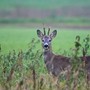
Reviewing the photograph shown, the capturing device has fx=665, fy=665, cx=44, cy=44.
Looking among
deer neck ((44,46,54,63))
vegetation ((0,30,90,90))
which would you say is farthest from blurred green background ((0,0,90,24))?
vegetation ((0,30,90,90))

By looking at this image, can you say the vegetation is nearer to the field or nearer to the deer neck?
the field

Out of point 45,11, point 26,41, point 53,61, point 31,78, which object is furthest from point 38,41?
point 45,11

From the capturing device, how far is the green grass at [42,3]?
6219 centimetres

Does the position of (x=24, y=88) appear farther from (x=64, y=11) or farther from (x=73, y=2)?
(x=73, y=2)

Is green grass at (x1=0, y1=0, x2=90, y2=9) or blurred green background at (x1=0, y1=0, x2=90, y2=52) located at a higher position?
green grass at (x1=0, y1=0, x2=90, y2=9)

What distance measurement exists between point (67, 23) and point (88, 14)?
7136mm

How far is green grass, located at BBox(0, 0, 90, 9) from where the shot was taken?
62.2 meters

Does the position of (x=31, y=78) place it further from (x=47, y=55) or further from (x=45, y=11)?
(x=45, y=11)

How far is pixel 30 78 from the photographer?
1161 cm

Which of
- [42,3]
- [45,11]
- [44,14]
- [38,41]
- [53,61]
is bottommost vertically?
[44,14]

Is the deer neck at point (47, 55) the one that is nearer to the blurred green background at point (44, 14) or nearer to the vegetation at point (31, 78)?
the vegetation at point (31, 78)

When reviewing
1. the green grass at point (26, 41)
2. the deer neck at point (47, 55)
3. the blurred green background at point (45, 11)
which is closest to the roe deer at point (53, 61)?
the deer neck at point (47, 55)

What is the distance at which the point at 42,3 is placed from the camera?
218 feet

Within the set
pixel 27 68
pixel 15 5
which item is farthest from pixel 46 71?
pixel 15 5
